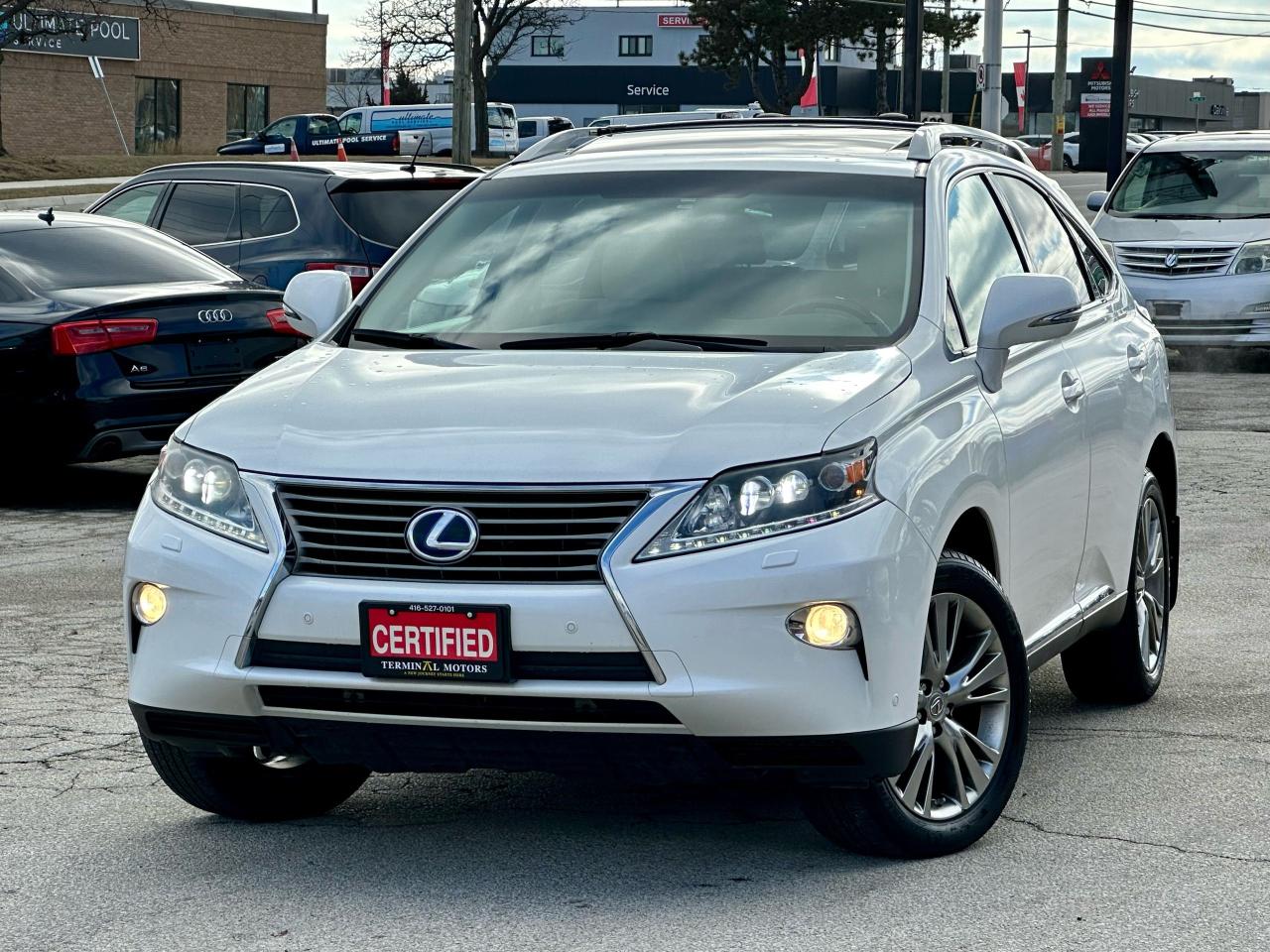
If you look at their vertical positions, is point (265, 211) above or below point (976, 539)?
above

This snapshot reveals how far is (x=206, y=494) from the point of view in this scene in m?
4.77

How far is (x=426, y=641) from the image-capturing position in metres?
4.43

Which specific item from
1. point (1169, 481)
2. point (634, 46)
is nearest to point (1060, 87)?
point (634, 46)

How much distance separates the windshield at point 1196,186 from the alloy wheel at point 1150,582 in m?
12.1

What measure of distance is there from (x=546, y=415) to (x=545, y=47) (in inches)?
4334

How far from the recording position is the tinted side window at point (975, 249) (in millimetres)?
5637

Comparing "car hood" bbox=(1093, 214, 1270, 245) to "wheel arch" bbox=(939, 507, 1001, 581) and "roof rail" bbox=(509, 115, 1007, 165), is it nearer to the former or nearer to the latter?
"roof rail" bbox=(509, 115, 1007, 165)

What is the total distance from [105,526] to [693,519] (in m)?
6.67

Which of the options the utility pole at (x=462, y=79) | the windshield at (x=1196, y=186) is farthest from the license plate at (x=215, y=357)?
the utility pole at (x=462, y=79)

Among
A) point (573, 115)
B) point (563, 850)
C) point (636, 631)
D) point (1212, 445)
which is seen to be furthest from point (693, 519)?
point (573, 115)

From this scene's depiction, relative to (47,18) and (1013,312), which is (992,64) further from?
(47,18)

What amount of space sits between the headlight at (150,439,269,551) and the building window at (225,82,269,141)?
6514cm

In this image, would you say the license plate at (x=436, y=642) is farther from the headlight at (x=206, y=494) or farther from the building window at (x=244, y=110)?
the building window at (x=244, y=110)

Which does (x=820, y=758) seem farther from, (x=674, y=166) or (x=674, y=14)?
(x=674, y=14)
